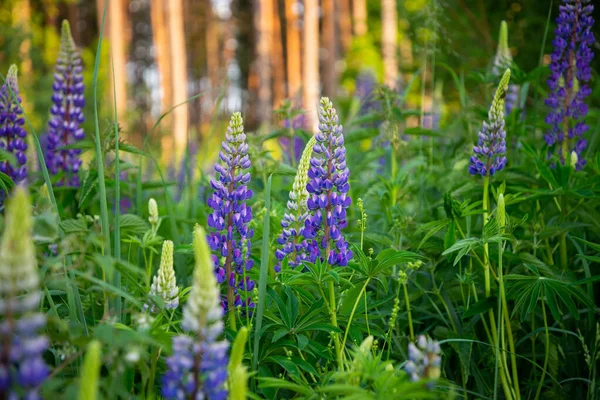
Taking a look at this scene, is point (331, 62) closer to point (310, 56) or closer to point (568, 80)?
point (310, 56)

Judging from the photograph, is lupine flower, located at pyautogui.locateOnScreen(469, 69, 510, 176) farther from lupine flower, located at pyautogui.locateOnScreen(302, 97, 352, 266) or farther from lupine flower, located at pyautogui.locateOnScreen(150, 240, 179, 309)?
lupine flower, located at pyautogui.locateOnScreen(150, 240, 179, 309)

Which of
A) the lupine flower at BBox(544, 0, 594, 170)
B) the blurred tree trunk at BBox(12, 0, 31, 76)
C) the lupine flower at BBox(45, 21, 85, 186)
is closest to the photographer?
the lupine flower at BBox(544, 0, 594, 170)

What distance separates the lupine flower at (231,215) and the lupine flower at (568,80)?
1605 millimetres

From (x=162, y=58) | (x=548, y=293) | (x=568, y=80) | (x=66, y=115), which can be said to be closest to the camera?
(x=548, y=293)

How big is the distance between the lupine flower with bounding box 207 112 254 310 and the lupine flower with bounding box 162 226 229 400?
62 centimetres

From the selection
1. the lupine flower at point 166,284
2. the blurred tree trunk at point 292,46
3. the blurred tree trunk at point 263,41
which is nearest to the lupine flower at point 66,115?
the lupine flower at point 166,284

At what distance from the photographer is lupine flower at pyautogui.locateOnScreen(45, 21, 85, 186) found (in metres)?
3.02

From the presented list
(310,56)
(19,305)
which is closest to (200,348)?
(19,305)

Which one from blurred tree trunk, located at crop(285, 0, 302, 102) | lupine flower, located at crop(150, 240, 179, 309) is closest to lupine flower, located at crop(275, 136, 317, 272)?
lupine flower, located at crop(150, 240, 179, 309)

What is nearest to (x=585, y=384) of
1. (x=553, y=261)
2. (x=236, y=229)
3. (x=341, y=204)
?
(x=553, y=261)

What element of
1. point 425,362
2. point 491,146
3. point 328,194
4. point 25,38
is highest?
point 25,38

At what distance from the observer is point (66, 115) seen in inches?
121

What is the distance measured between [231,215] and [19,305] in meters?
0.92

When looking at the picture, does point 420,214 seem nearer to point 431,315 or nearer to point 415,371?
point 431,315
